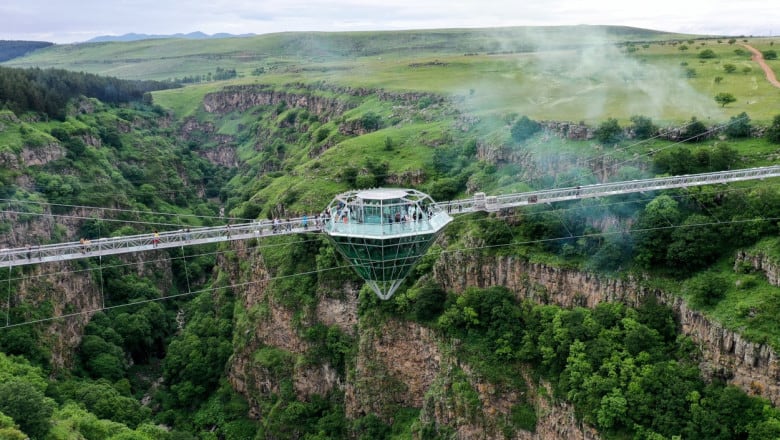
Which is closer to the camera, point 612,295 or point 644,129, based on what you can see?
point 612,295

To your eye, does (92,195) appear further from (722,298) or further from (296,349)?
(722,298)

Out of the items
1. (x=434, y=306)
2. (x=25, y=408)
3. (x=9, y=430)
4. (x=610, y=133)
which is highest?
(x=610, y=133)

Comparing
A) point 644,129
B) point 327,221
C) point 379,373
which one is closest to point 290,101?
point 379,373

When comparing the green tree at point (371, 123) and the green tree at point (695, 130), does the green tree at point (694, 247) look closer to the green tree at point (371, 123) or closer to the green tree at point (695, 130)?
the green tree at point (695, 130)

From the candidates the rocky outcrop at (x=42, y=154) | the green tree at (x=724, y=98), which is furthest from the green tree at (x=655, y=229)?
the rocky outcrop at (x=42, y=154)

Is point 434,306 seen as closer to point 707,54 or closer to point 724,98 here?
point 724,98

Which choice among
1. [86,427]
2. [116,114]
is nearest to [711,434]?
[86,427]
